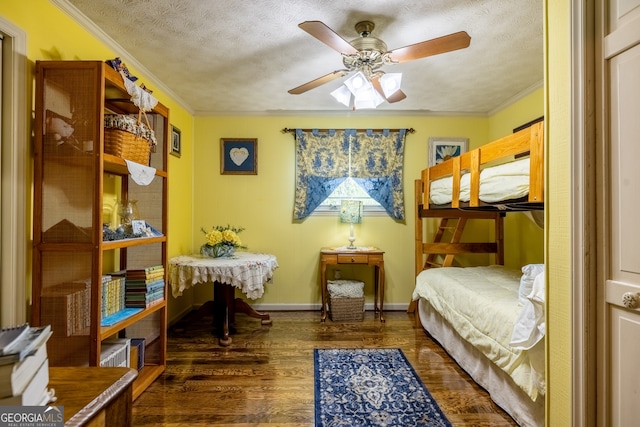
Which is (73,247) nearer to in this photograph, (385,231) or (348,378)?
(348,378)

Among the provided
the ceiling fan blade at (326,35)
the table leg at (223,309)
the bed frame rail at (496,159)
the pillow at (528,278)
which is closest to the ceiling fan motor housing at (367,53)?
the ceiling fan blade at (326,35)

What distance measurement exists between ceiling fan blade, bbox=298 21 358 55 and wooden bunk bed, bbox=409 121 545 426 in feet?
3.74

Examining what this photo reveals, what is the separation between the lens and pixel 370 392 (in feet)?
6.86

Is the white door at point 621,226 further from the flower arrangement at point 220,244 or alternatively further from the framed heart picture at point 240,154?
the framed heart picture at point 240,154

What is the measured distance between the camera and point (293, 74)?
287cm

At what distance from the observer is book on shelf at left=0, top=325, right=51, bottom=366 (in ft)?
2.13

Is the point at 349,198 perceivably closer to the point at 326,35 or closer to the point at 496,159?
the point at 496,159

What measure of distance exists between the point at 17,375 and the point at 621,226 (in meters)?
1.60

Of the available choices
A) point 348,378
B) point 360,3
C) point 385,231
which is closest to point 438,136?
point 385,231

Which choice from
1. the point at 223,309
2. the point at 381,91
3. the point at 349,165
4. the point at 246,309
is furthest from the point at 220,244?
the point at 381,91

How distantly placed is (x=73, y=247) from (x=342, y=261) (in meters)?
2.39

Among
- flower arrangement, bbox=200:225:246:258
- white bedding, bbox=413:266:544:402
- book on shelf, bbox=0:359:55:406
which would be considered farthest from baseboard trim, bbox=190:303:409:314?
book on shelf, bbox=0:359:55:406

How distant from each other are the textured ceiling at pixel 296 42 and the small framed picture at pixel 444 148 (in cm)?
55

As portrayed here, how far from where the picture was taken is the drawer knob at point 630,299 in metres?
0.94
